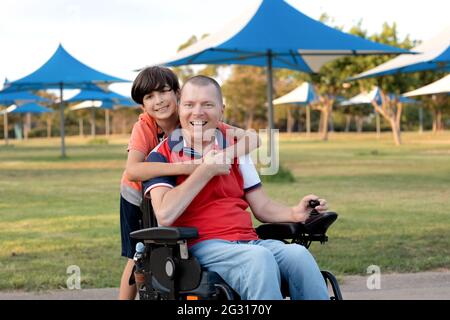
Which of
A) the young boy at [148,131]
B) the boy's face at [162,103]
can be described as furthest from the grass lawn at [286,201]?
the boy's face at [162,103]

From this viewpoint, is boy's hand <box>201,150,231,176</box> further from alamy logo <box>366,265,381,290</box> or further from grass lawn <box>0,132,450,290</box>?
grass lawn <box>0,132,450,290</box>

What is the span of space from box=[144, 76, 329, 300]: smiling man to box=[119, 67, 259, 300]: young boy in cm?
9

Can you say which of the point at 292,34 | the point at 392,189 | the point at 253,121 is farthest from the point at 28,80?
the point at 253,121

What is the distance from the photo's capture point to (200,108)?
3.46 metres

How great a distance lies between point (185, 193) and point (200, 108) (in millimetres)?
402

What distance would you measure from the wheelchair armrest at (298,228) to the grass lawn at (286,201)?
224 centimetres

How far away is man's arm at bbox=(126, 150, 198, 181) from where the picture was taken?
3.38 metres

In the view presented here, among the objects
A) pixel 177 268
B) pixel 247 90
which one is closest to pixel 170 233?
pixel 177 268

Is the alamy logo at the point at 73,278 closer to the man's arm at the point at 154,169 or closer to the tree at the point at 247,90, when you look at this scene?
the man's arm at the point at 154,169

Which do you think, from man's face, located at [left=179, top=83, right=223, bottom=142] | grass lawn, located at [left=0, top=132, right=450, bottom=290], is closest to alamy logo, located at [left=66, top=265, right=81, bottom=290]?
grass lawn, located at [left=0, top=132, right=450, bottom=290]

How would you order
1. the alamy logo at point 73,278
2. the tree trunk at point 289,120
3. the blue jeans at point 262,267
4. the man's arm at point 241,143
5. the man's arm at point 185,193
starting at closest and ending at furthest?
the blue jeans at point 262,267 → the man's arm at point 185,193 → the man's arm at point 241,143 → the alamy logo at point 73,278 → the tree trunk at point 289,120

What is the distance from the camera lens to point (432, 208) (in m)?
10.1

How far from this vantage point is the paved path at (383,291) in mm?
5121

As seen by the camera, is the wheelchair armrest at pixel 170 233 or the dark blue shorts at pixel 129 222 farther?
the dark blue shorts at pixel 129 222
